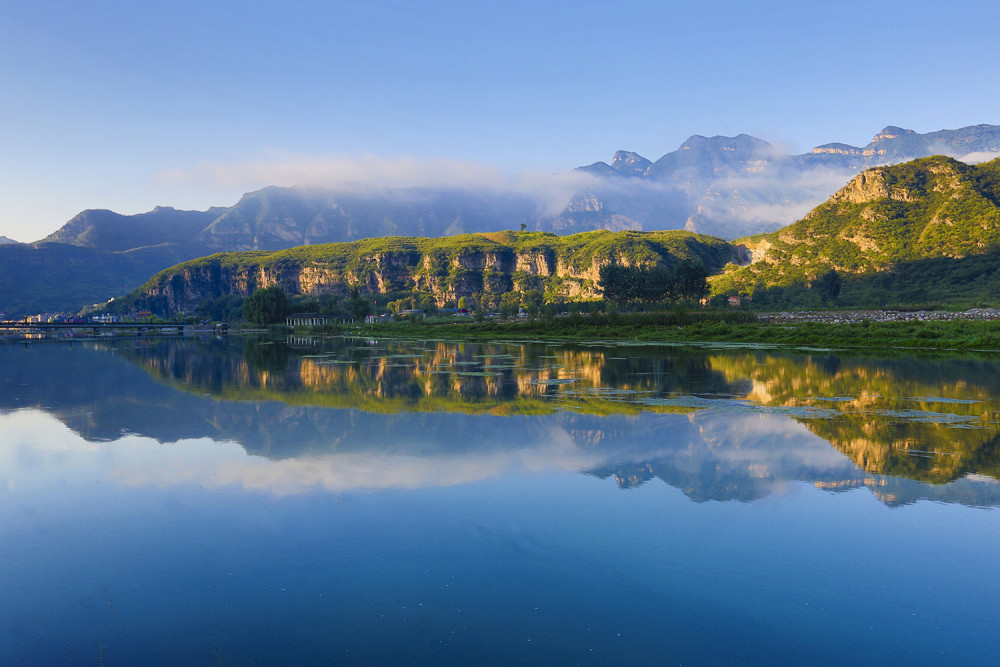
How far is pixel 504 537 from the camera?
8.37 m

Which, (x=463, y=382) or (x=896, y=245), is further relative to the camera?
(x=896, y=245)

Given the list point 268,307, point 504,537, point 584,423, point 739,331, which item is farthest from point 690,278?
point 268,307

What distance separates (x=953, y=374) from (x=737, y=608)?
101 ft

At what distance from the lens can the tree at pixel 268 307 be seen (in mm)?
160250

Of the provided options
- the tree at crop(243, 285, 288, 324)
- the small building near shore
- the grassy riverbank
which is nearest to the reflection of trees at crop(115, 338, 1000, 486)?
the grassy riverbank

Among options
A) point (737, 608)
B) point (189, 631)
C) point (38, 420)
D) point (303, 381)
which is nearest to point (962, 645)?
point (737, 608)

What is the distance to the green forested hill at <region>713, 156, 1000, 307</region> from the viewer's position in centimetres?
11581

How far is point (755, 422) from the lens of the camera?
16.8 meters

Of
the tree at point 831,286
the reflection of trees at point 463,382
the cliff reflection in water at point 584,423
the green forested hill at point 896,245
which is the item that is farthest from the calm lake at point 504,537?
the tree at point 831,286

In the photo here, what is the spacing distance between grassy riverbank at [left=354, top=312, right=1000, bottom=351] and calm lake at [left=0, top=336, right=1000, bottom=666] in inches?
1478

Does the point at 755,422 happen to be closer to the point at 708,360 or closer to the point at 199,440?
the point at 199,440

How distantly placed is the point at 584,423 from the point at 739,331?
55051 mm

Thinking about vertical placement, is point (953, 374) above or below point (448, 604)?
below

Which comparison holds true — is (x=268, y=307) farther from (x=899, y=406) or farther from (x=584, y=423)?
(x=899, y=406)
